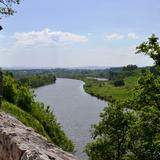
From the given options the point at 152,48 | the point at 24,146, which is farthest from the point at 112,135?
the point at 24,146

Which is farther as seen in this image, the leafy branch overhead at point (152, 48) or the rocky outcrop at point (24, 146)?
the leafy branch overhead at point (152, 48)

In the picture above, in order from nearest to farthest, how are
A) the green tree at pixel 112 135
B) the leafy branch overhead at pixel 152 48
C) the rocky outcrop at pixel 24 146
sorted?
the rocky outcrop at pixel 24 146
the leafy branch overhead at pixel 152 48
the green tree at pixel 112 135

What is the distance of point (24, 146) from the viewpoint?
22.2 feet

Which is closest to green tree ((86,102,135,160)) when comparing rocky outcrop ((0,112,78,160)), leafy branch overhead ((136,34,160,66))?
leafy branch overhead ((136,34,160,66))

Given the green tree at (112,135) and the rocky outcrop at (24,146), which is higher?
the rocky outcrop at (24,146)

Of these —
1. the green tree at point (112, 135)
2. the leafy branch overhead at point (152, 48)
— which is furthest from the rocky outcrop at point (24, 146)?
the green tree at point (112, 135)

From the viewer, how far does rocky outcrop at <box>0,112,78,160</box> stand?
241 inches

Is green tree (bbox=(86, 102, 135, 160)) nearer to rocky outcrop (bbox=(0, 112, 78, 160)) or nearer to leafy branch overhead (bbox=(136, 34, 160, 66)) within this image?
leafy branch overhead (bbox=(136, 34, 160, 66))

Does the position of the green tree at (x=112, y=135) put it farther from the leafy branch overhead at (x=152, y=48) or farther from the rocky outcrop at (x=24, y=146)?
the rocky outcrop at (x=24, y=146)

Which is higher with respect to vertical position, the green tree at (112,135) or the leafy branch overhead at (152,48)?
the leafy branch overhead at (152,48)

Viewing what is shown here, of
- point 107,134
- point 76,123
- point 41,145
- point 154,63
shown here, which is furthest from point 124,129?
point 76,123

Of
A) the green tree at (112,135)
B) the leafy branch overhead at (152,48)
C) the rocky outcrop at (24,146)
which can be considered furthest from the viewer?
the green tree at (112,135)

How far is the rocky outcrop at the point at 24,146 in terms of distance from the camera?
612 cm

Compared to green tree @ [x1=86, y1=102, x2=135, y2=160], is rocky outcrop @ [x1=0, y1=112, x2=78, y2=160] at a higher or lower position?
higher
